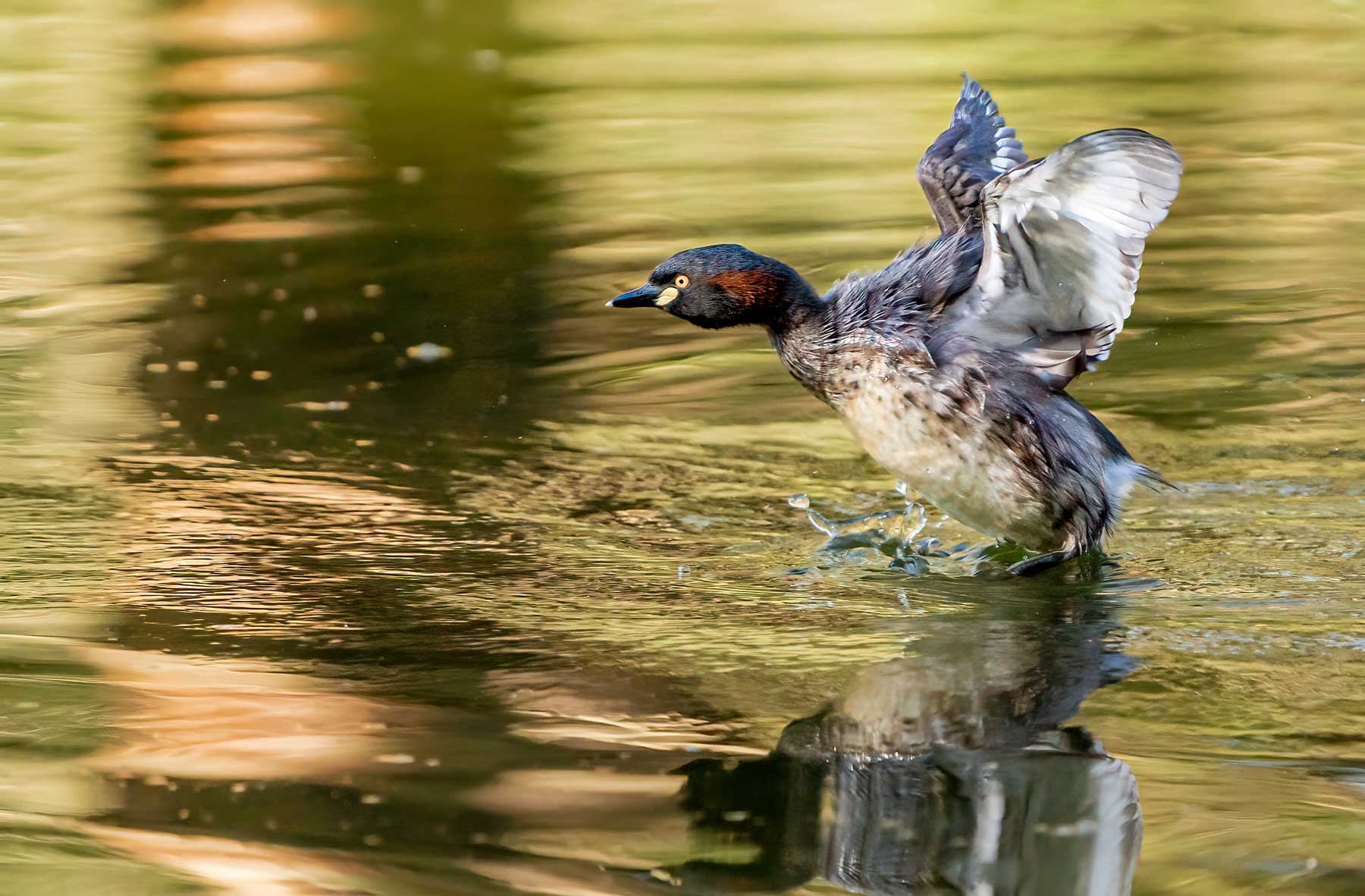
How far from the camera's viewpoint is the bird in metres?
5.84

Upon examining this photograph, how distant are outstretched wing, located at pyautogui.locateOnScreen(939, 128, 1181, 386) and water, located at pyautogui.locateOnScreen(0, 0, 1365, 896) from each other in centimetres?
73

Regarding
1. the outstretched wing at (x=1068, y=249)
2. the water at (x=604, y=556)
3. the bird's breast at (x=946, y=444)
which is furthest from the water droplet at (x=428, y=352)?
the outstretched wing at (x=1068, y=249)

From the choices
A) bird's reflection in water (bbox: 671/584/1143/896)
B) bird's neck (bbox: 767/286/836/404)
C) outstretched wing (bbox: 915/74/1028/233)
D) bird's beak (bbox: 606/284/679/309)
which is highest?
outstretched wing (bbox: 915/74/1028/233)

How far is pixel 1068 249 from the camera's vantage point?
5.73 m

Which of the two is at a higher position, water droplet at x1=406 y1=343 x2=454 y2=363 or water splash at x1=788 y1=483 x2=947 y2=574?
water droplet at x1=406 y1=343 x2=454 y2=363

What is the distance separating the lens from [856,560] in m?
6.07

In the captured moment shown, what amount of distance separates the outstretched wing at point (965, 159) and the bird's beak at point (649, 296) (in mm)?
1056

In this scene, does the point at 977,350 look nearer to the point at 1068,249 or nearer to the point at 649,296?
the point at 1068,249

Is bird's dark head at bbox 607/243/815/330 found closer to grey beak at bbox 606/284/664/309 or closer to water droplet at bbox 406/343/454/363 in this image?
grey beak at bbox 606/284/664/309

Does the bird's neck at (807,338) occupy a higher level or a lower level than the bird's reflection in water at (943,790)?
Answer: higher

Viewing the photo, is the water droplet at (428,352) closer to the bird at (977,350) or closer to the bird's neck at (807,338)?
the bird at (977,350)

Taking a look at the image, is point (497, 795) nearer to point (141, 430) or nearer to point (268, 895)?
point (268, 895)

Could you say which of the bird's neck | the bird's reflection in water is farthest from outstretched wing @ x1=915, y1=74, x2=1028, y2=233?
the bird's reflection in water

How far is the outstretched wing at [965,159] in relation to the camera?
22.5 feet
